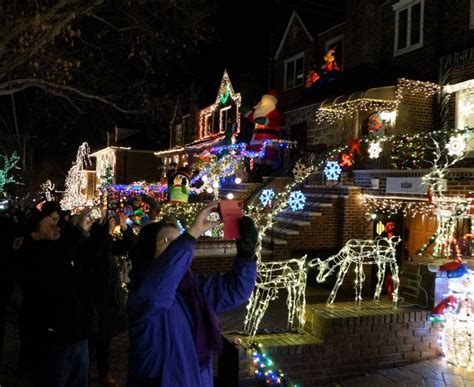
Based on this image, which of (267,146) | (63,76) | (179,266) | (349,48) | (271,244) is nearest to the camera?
(179,266)

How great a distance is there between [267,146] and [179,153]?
13.6 meters

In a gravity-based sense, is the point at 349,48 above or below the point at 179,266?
above

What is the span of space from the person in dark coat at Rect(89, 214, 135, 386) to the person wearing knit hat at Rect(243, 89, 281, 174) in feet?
37.1

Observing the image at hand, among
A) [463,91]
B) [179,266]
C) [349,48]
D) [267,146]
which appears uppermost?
[349,48]

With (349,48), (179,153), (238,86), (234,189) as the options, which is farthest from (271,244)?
(179,153)

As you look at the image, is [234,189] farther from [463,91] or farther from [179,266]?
[179,266]

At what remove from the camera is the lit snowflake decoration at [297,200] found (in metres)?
12.0

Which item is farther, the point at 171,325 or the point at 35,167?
the point at 35,167

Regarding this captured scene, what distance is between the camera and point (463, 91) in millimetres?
11102

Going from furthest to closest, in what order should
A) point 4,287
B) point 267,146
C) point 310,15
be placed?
point 310,15
point 267,146
point 4,287

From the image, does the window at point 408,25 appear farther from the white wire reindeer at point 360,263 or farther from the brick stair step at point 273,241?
the white wire reindeer at point 360,263

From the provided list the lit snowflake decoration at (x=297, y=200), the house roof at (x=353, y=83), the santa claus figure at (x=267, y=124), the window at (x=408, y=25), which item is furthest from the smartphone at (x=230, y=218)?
the santa claus figure at (x=267, y=124)

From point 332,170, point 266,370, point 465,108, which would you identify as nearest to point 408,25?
point 465,108

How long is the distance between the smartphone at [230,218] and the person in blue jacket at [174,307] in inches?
1.2
